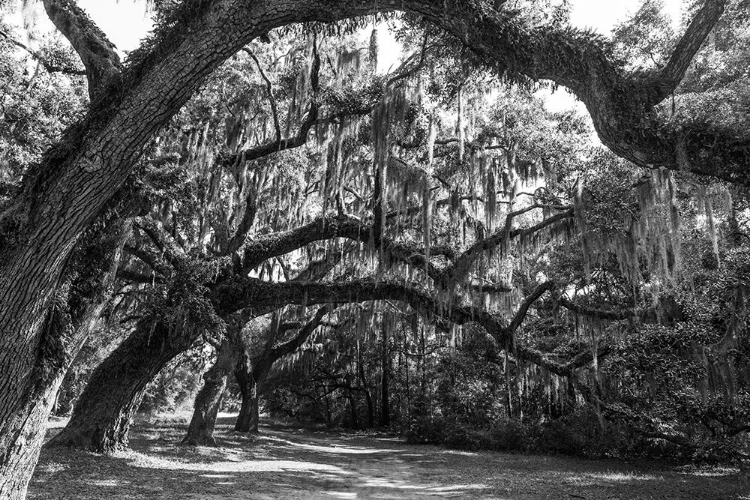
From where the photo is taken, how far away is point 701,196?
6.43 meters

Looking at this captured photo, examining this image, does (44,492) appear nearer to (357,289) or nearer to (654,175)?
(357,289)

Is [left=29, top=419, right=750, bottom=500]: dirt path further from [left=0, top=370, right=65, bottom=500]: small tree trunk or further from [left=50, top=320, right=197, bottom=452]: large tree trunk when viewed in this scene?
[left=0, top=370, right=65, bottom=500]: small tree trunk

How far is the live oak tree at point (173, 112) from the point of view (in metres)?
3.69

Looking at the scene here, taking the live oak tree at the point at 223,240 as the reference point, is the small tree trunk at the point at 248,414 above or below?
below

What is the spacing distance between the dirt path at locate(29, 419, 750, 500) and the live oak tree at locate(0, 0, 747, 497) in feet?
9.78

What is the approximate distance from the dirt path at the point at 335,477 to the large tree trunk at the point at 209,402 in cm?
47

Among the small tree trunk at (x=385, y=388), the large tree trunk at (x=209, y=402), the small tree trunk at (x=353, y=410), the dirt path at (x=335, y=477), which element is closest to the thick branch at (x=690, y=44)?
the dirt path at (x=335, y=477)

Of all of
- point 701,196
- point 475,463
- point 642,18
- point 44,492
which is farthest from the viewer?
point 475,463

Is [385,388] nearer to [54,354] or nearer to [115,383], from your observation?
[115,383]

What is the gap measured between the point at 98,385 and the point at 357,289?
5.09 meters

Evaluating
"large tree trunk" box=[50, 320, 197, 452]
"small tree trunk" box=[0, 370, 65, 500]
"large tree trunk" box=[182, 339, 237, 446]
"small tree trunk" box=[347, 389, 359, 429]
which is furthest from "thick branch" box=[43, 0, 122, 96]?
"small tree trunk" box=[347, 389, 359, 429]

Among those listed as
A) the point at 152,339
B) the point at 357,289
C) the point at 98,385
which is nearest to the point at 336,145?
the point at 357,289

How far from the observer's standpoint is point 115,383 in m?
9.16

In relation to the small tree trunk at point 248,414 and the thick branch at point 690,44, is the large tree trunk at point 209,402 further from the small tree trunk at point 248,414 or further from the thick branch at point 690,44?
the thick branch at point 690,44
